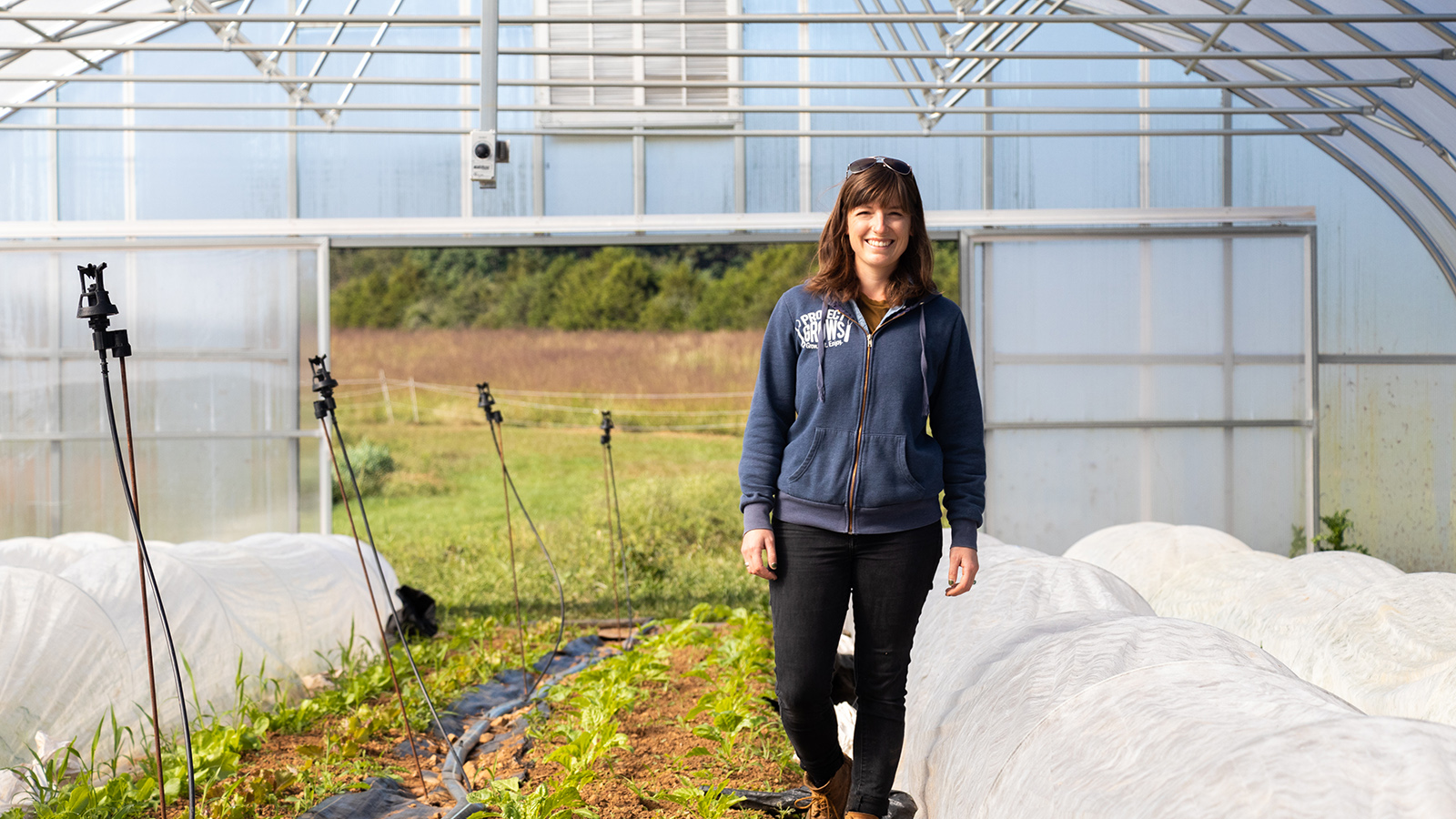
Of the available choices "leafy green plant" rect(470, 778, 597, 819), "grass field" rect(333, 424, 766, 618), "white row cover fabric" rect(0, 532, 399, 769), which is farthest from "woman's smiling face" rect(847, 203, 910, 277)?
"grass field" rect(333, 424, 766, 618)

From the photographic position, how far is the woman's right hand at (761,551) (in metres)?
1.82

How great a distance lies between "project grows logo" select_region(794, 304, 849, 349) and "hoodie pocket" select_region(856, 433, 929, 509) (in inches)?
8.1

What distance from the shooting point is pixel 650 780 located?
2564 mm

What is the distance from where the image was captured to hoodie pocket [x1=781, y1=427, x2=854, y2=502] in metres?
1.79

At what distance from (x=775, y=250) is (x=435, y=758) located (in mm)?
10651

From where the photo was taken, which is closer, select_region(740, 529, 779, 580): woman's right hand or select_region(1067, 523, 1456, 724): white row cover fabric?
select_region(740, 529, 779, 580): woman's right hand

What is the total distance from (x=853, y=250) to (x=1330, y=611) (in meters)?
2.00

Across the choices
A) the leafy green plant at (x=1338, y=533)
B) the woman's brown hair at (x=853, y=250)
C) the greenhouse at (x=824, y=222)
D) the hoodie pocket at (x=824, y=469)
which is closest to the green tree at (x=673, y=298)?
the greenhouse at (x=824, y=222)

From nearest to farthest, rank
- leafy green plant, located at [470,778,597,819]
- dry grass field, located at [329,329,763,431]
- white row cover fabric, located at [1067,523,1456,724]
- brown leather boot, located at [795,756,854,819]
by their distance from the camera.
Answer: brown leather boot, located at [795,756,854,819], leafy green plant, located at [470,778,597,819], white row cover fabric, located at [1067,523,1456,724], dry grass field, located at [329,329,763,431]

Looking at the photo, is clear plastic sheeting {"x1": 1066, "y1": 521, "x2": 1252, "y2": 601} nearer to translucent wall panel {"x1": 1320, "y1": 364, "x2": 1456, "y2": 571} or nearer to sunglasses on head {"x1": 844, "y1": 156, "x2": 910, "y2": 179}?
translucent wall panel {"x1": 1320, "y1": 364, "x2": 1456, "y2": 571}

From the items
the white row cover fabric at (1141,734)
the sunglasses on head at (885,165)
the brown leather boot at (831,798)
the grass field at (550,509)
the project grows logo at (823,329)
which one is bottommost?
the grass field at (550,509)

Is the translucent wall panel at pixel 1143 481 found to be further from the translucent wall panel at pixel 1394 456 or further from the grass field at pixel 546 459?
the grass field at pixel 546 459

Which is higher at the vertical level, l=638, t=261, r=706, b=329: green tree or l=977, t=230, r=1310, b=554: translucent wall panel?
l=638, t=261, r=706, b=329: green tree

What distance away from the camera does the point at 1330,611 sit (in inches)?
111
